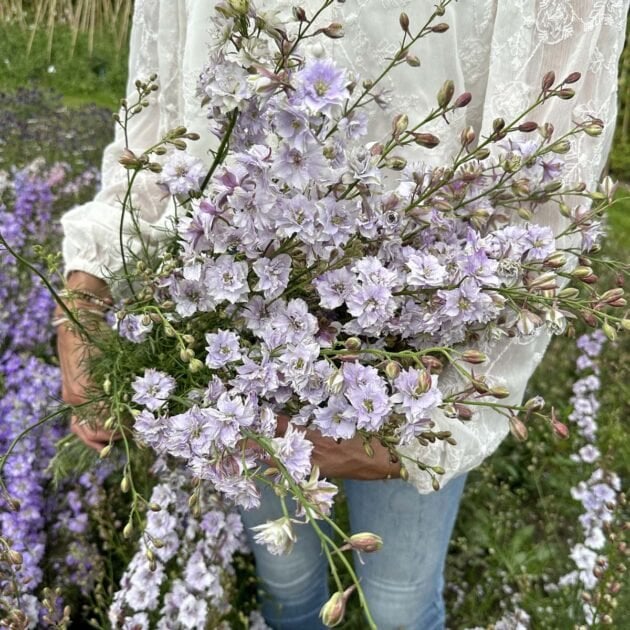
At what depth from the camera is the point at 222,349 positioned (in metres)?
0.75

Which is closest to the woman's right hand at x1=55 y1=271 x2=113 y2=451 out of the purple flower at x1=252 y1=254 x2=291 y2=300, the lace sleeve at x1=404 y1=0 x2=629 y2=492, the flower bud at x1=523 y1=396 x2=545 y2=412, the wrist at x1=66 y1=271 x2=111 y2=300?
the wrist at x1=66 y1=271 x2=111 y2=300

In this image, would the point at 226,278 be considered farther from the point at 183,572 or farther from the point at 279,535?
the point at 183,572

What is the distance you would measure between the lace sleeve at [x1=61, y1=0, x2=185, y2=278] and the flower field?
0.38 ft

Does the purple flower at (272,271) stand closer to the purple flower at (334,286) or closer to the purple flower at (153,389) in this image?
the purple flower at (334,286)

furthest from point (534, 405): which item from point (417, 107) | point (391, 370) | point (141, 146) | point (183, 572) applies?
point (183, 572)

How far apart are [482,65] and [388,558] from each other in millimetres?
953

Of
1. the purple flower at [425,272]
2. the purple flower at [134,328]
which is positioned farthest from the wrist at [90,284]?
the purple flower at [425,272]

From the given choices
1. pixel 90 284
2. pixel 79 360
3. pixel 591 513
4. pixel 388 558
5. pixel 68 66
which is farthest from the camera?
pixel 68 66

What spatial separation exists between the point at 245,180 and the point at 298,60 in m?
0.12

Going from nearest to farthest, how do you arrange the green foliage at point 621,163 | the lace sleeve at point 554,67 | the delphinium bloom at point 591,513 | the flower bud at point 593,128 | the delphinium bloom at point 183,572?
1. the flower bud at point 593,128
2. the lace sleeve at point 554,67
3. the delphinium bloom at point 183,572
4. the delphinium bloom at point 591,513
5. the green foliage at point 621,163

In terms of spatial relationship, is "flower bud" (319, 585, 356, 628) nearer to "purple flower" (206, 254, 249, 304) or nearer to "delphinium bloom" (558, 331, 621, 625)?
"purple flower" (206, 254, 249, 304)

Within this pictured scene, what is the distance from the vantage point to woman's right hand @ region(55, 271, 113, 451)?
1033 millimetres

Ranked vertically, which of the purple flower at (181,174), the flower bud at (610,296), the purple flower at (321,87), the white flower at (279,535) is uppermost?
the purple flower at (321,87)

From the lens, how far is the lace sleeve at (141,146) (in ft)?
3.86
